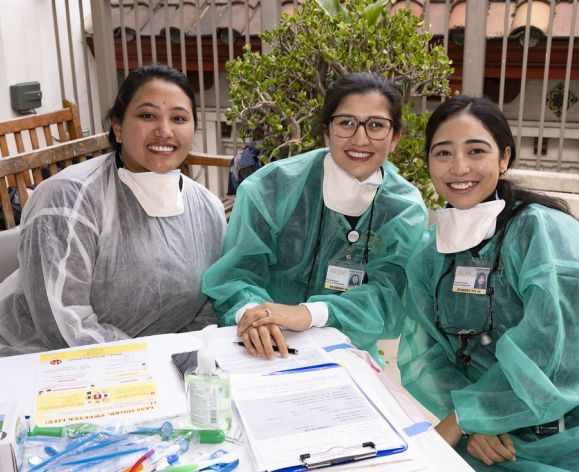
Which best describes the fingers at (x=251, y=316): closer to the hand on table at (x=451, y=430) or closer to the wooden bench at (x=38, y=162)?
the hand on table at (x=451, y=430)

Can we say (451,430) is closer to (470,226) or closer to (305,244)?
(470,226)

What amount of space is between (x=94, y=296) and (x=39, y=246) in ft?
0.64

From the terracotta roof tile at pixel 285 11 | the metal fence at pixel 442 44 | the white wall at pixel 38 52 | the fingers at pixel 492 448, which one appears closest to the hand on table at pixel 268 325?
the fingers at pixel 492 448

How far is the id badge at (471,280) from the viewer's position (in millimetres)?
1518

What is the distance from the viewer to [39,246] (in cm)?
158

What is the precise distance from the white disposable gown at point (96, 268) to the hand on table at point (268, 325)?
0.33m

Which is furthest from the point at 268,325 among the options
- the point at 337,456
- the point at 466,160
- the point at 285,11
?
the point at 285,11

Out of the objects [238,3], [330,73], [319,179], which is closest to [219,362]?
[319,179]

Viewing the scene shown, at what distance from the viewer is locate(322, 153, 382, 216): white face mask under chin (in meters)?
1.82

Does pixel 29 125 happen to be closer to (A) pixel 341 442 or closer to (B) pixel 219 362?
(B) pixel 219 362

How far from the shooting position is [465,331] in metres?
1.55

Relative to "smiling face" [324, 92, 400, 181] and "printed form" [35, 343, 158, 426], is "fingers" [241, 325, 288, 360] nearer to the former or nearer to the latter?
"printed form" [35, 343, 158, 426]

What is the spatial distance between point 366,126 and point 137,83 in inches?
25.4

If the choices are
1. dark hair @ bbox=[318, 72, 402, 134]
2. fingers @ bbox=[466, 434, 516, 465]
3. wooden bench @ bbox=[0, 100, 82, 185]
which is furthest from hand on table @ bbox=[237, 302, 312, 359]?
wooden bench @ bbox=[0, 100, 82, 185]
